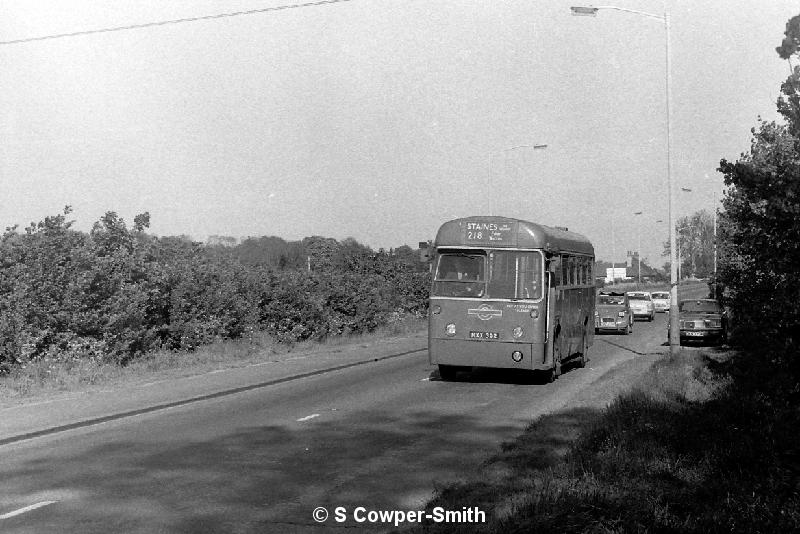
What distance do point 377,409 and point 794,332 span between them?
7.65 metres

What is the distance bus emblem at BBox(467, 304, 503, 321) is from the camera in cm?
1919

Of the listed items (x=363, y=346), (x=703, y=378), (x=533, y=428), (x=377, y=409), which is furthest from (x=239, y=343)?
(x=533, y=428)

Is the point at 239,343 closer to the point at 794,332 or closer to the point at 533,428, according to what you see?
the point at 533,428

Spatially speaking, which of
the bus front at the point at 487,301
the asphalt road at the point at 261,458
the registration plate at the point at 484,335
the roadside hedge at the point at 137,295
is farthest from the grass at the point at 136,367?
the registration plate at the point at 484,335

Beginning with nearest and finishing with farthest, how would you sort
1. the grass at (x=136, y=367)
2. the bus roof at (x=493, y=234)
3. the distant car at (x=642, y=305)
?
the grass at (x=136, y=367)
the bus roof at (x=493, y=234)
the distant car at (x=642, y=305)

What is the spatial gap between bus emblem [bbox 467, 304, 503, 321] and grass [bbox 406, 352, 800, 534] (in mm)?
5118

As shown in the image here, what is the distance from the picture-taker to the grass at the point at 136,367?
724 inches

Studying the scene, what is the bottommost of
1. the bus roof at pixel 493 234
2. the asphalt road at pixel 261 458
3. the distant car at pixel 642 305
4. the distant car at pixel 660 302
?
the distant car at pixel 660 302

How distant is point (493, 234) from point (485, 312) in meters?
1.70

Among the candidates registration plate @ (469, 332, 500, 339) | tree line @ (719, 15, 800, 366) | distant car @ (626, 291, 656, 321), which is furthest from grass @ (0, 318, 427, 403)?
distant car @ (626, 291, 656, 321)

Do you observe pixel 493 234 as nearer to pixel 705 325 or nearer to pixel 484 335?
pixel 484 335
